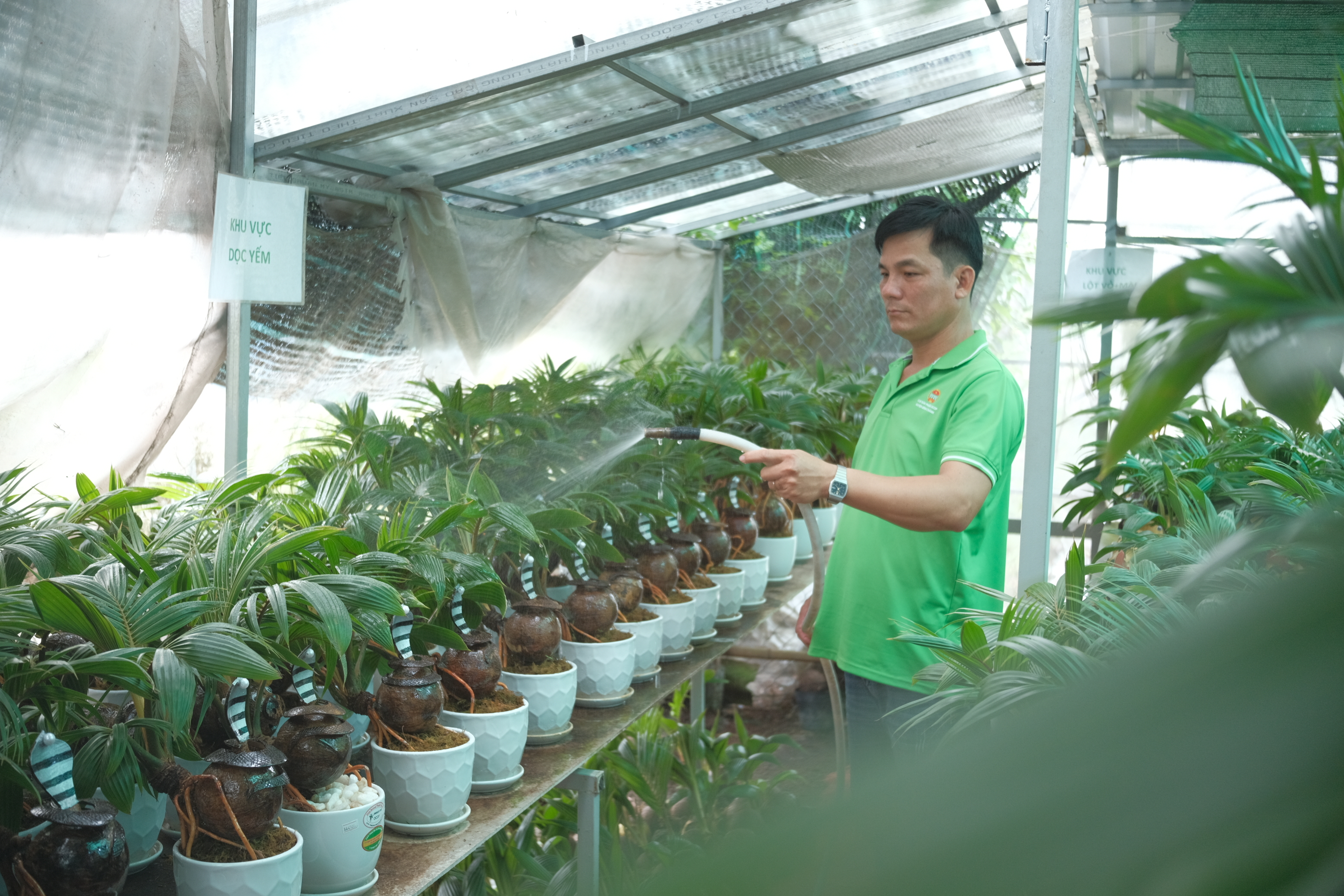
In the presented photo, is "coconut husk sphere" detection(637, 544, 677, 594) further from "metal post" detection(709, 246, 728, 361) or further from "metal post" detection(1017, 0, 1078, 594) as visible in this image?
"metal post" detection(709, 246, 728, 361)

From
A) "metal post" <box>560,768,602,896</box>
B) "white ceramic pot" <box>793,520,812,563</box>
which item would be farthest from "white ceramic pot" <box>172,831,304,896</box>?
"white ceramic pot" <box>793,520,812,563</box>

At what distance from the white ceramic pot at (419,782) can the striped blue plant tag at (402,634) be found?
6.7 inches

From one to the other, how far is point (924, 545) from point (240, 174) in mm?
1747

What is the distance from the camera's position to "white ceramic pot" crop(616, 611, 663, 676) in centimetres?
241

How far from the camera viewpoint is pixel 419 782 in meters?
1.60

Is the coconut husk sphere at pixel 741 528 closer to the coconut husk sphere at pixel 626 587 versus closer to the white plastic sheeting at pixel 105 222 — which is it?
the coconut husk sphere at pixel 626 587

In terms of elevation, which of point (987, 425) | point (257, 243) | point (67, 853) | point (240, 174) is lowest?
point (67, 853)

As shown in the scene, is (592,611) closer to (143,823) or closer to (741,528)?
(143,823)

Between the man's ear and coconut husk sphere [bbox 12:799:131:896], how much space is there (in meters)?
1.65

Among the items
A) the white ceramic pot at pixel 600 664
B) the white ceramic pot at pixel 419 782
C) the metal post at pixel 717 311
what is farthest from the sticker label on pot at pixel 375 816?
the metal post at pixel 717 311

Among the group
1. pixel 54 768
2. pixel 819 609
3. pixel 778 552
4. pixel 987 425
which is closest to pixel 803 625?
pixel 819 609

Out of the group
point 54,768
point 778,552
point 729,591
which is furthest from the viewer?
point 778,552

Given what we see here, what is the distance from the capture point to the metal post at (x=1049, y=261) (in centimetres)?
148

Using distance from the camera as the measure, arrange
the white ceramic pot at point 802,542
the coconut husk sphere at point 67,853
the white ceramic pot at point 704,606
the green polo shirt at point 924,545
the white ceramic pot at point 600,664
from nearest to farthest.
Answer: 1. the coconut husk sphere at point 67,853
2. the green polo shirt at point 924,545
3. the white ceramic pot at point 600,664
4. the white ceramic pot at point 704,606
5. the white ceramic pot at point 802,542
